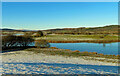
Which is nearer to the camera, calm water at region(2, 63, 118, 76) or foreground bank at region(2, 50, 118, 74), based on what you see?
calm water at region(2, 63, 118, 76)

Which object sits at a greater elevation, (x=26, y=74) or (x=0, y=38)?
(x=0, y=38)

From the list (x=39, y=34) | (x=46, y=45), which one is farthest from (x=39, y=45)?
(x=39, y=34)

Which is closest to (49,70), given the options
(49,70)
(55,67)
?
(49,70)

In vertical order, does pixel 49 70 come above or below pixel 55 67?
above

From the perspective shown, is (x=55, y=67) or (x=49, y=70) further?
(x=55, y=67)

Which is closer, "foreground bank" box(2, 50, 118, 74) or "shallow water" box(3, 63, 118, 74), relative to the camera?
"shallow water" box(3, 63, 118, 74)

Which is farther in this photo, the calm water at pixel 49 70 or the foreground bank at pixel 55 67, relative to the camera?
the foreground bank at pixel 55 67

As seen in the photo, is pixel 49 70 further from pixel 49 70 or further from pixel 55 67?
pixel 55 67

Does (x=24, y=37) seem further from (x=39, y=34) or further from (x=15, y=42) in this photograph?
(x=39, y=34)

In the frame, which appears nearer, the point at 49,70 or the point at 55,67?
the point at 49,70

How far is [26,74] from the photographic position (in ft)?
31.5

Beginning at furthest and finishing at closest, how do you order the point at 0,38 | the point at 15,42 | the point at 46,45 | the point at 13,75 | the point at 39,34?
the point at 39,34 → the point at 46,45 → the point at 15,42 → the point at 0,38 → the point at 13,75

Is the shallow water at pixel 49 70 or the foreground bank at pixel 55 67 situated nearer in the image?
the shallow water at pixel 49 70

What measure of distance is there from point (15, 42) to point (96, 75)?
25.7 m
